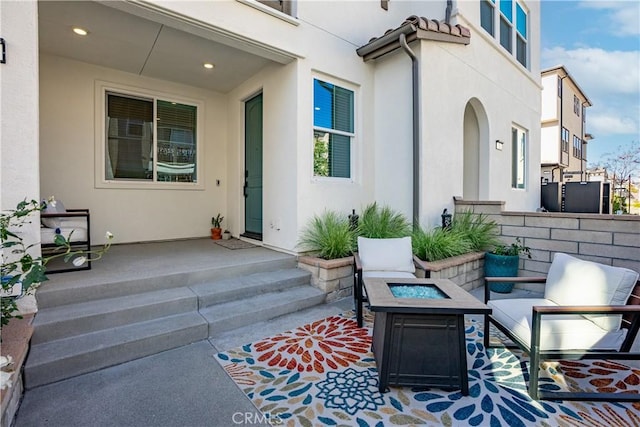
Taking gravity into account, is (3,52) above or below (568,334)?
above

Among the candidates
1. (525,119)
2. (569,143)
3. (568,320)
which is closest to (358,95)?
(568,320)

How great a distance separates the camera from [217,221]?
645 centimetres

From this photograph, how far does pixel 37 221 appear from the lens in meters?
2.76

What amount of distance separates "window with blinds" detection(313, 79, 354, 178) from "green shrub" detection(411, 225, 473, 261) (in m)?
1.72

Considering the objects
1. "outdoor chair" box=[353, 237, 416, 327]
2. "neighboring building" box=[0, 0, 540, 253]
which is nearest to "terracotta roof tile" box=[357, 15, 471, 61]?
"neighboring building" box=[0, 0, 540, 253]

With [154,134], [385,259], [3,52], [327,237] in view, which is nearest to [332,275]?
[327,237]

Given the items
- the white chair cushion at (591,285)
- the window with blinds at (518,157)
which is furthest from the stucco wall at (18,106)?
the window with blinds at (518,157)

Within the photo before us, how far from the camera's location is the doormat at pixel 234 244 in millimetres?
5375

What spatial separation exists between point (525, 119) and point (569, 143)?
1591 centimetres

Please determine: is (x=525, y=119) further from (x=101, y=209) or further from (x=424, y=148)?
(x=101, y=209)

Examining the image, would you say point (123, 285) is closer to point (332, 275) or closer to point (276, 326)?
point (276, 326)

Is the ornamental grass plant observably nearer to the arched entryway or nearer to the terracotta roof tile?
the arched entryway

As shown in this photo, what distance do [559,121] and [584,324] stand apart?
20970 mm

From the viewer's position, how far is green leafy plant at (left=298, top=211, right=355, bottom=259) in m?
4.52
